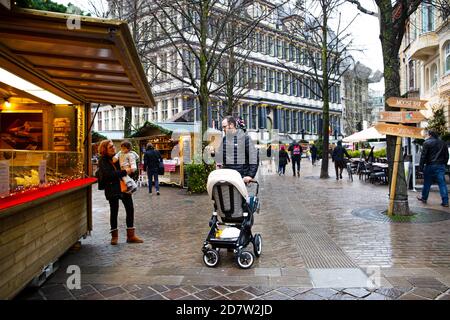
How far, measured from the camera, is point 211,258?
17.9 feet

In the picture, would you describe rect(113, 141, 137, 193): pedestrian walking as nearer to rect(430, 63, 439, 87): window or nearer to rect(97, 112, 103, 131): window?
rect(430, 63, 439, 87): window

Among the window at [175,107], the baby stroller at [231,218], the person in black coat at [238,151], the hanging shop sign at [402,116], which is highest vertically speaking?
the window at [175,107]

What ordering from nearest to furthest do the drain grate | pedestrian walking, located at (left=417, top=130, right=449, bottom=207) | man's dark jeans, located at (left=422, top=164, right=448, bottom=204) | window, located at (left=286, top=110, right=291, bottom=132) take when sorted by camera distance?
the drain grate → man's dark jeans, located at (left=422, top=164, right=448, bottom=204) → pedestrian walking, located at (left=417, top=130, right=449, bottom=207) → window, located at (left=286, top=110, right=291, bottom=132)

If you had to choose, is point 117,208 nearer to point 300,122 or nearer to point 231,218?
point 231,218

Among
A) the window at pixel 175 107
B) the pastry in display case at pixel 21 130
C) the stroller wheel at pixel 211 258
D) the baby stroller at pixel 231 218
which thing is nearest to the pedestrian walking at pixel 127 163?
the pastry in display case at pixel 21 130

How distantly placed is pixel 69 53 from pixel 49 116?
2886 millimetres

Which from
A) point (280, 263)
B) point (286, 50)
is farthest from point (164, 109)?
point (280, 263)

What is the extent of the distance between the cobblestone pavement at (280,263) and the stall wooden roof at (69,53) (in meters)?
2.52

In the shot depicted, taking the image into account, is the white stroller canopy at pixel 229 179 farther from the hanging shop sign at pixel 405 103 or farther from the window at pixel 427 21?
the window at pixel 427 21

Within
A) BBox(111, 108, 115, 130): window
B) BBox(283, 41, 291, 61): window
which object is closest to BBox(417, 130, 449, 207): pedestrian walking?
BBox(283, 41, 291, 61): window

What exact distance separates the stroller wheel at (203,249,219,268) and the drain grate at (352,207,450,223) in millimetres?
4702

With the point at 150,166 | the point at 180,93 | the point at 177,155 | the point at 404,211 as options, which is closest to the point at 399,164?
the point at 404,211

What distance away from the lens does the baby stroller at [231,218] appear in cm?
543

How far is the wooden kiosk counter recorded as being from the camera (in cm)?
381
